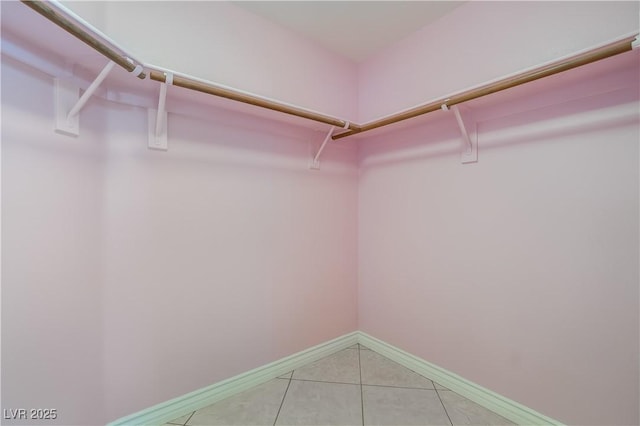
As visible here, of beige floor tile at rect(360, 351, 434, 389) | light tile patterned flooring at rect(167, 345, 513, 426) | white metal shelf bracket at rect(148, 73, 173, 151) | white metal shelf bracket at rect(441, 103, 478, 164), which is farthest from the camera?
beige floor tile at rect(360, 351, 434, 389)

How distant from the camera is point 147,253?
1434mm

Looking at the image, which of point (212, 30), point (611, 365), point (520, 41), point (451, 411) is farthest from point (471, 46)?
point (451, 411)

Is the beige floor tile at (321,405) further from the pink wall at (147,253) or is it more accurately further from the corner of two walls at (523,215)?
the corner of two walls at (523,215)

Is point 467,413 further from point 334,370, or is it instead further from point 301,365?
point 301,365

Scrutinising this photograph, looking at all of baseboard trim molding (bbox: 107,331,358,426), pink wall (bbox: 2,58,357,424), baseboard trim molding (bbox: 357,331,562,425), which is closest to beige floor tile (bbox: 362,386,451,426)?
baseboard trim molding (bbox: 357,331,562,425)

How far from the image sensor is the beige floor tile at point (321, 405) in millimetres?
Result: 1512

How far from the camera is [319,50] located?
84.4 inches

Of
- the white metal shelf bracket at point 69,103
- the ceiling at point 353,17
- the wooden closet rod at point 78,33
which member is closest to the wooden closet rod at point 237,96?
the wooden closet rod at point 78,33

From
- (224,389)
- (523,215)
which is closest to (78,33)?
(224,389)

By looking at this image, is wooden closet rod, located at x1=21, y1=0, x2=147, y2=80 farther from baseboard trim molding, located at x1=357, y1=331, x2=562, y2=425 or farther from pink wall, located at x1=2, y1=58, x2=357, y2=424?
baseboard trim molding, located at x1=357, y1=331, x2=562, y2=425

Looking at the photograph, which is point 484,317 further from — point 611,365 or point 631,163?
point 631,163

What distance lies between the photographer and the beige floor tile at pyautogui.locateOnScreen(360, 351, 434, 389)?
183 centimetres

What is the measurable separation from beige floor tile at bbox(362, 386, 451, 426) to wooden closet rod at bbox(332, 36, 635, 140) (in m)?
1.73

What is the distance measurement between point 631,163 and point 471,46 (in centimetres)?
106
